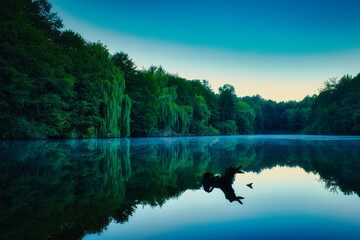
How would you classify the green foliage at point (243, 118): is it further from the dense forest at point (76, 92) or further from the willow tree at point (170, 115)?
the willow tree at point (170, 115)

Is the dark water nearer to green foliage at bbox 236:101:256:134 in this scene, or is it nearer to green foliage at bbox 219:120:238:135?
green foliage at bbox 219:120:238:135

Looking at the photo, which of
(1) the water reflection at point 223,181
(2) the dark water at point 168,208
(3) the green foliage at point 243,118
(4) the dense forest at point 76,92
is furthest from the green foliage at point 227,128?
(1) the water reflection at point 223,181

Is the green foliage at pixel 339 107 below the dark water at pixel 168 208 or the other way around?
the other way around

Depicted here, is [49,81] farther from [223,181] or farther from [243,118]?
[243,118]

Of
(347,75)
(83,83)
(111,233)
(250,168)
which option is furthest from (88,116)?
(347,75)

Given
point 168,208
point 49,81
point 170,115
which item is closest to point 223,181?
point 168,208

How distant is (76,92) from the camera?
68.2 feet

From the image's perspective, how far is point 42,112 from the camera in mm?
18391

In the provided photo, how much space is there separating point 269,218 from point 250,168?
370 cm

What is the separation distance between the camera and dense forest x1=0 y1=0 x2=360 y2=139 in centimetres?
1588

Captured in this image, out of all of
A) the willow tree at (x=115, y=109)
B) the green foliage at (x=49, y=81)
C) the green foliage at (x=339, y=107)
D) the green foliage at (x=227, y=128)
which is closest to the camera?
the green foliage at (x=49, y=81)

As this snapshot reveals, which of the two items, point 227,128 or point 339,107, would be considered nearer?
point 339,107

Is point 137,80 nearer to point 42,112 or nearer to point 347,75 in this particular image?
point 42,112

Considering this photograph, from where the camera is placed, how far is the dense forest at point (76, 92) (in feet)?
52.1
